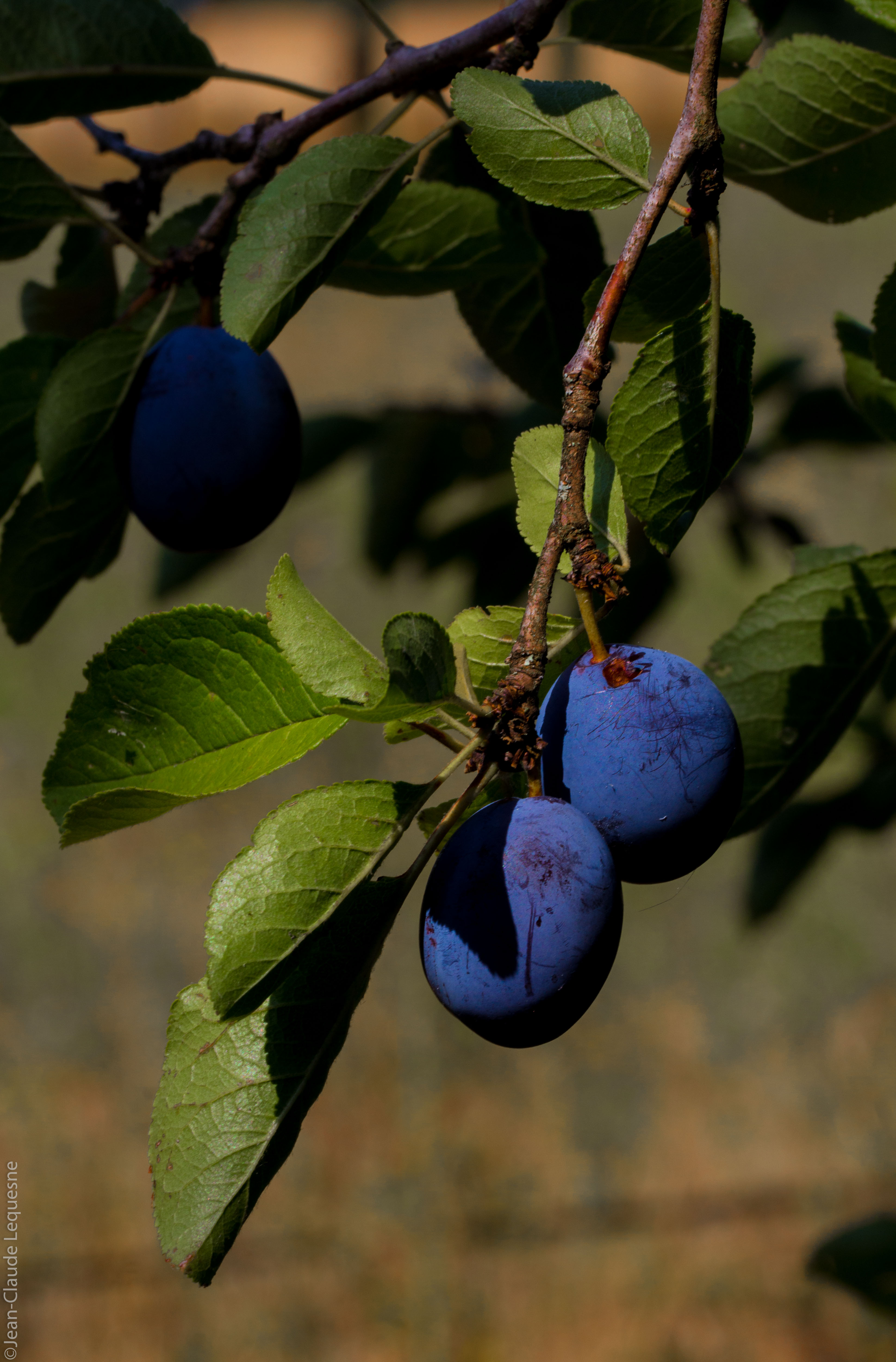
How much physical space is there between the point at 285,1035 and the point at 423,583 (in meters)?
0.85

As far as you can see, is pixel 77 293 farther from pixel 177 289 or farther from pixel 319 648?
pixel 319 648

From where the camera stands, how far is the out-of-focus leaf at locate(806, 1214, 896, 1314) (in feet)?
4.21

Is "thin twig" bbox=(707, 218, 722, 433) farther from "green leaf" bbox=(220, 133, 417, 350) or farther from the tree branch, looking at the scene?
"green leaf" bbox=(220, 133, 417, 350)

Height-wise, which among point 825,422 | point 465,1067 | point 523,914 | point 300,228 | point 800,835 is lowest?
point 465,1067

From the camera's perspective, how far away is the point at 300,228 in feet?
1.71

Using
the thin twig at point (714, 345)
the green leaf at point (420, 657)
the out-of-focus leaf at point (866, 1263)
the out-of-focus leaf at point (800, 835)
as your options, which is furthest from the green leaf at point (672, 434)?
the out-of-focus leaf at point (866, 1263)

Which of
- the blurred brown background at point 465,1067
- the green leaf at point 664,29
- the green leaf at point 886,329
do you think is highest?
the green leaf at point 664,29

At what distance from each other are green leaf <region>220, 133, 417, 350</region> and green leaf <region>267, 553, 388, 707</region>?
15 centimetres

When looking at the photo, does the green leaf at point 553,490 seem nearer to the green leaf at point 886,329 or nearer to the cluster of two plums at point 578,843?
the cluster of two plums at point 578,843

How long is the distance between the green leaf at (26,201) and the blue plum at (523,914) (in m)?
0.51

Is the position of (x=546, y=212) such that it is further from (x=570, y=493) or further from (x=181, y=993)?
(x=181, y=993)

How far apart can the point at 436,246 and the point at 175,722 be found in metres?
0.36

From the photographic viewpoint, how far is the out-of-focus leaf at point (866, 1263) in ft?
4.21

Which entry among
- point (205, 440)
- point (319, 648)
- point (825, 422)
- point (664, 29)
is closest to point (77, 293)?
point (205, 440)
